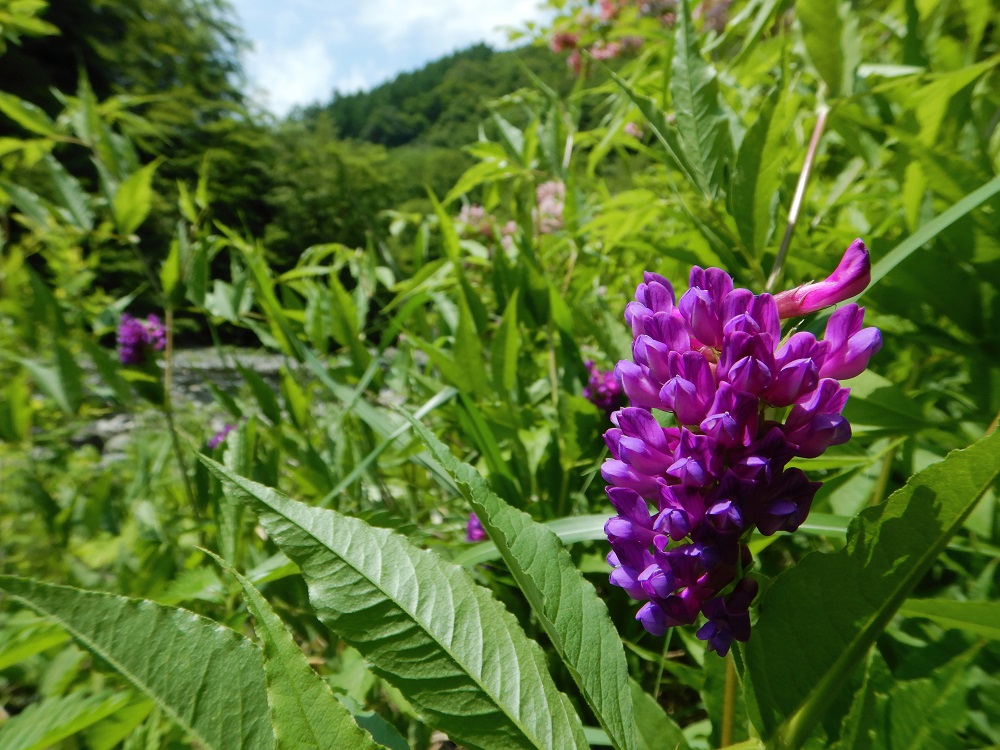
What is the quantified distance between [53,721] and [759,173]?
0.74m

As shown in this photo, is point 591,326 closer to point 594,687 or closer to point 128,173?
point 594,687

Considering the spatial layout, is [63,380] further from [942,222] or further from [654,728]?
[942,222]

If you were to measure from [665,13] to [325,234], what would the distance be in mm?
13801

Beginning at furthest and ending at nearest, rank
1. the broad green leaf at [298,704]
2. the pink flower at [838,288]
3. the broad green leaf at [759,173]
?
1. the broad green leaf at [759,173]
2. the pink flower at [838,288]
3. the broad green leaf at [298,704]

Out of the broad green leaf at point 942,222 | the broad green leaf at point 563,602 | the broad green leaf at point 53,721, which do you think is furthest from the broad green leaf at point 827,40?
the broad green leaf at point 53,721

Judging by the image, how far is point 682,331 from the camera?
37 centimetres

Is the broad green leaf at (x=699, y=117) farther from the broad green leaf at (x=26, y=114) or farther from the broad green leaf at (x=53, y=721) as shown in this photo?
the broad green leaf at (x=26, y=114)

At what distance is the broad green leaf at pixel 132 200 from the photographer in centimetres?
114

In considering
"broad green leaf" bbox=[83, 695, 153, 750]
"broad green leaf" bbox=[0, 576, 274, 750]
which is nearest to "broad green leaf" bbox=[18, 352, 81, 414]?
"broad green leaf" bbox=[83, 695, 153, 750]

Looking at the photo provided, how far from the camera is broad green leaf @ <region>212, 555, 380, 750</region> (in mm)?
253

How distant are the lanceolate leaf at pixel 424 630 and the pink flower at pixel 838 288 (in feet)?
0.85

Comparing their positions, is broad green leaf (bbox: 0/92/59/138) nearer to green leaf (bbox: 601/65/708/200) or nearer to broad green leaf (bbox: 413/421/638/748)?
green leaf (bbox: 601/65/708/200)

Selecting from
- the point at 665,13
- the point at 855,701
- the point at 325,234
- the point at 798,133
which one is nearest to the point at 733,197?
the point at 855,701

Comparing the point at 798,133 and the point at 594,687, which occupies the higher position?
the point at 798,133
